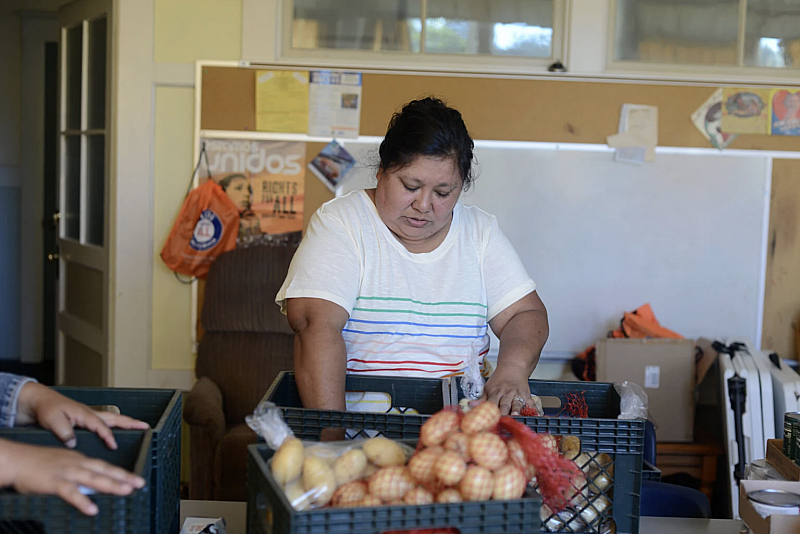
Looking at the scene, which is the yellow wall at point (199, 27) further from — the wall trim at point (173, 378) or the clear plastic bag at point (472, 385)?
the clear plastic bag at point (472, 385)

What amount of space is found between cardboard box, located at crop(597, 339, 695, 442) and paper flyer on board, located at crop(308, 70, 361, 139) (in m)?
1.34

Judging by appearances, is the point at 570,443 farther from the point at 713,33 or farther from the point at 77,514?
the point at 713,33

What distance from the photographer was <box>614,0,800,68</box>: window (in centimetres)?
316

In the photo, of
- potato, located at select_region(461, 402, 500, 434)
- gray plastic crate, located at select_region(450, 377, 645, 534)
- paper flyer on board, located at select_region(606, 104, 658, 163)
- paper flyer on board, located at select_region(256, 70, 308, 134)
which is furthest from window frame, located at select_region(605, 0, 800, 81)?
potato, located at select_region(461, 402, 500, 434)

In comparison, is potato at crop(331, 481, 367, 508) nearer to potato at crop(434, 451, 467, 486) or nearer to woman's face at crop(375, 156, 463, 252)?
potato at crop(434, 451, 467, 486)

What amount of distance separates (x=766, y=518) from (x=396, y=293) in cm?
78

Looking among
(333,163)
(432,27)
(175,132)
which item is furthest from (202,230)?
(432,27)

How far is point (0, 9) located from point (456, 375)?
181 inches

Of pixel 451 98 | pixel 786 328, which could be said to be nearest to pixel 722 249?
pixel 786 328

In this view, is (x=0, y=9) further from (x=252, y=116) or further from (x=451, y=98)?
(x=451, y=98)

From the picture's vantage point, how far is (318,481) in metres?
0.82

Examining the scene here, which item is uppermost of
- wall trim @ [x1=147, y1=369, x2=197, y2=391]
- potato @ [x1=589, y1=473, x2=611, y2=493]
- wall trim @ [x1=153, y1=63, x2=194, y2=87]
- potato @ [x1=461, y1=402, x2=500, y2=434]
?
wall trim @ [x1=153, y1=63, x2=194, y2=87]

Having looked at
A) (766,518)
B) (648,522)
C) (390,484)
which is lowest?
(648,522)

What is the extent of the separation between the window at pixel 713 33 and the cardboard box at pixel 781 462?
2202 millimetres
